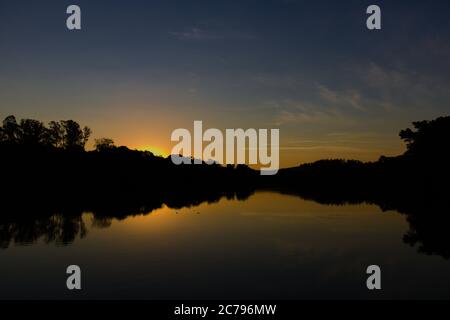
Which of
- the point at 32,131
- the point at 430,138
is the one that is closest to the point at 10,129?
the point at 32,131

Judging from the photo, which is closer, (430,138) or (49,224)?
(49,224)

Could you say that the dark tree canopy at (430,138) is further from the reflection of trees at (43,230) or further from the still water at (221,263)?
the reflection of trees at (43,230)

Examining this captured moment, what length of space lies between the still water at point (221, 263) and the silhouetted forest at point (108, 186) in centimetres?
339

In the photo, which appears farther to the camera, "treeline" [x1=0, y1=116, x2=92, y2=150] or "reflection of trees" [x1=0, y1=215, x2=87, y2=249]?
"treeline" [x1=0, y1=116, x2=92, y2=150]

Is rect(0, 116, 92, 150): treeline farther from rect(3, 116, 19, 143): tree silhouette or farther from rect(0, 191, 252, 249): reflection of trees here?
rect(0, 191, 252, 249): reflection of trees

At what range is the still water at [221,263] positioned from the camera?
21.9 meters

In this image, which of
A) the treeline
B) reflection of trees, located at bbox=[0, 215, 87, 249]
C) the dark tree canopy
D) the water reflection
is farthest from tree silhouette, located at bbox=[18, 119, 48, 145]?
the dark tree canopy

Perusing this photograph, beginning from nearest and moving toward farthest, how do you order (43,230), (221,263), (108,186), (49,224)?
(221,263)
(43,230)
(49,224)
(108,186)

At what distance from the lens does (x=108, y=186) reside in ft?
411

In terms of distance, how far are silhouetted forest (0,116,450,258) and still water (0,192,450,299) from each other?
11.1ft

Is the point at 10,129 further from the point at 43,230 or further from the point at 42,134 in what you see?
the point at 43,230

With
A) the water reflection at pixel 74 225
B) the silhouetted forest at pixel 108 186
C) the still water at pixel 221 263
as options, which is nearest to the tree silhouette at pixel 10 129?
the silhouetted forest at pixel 108 186

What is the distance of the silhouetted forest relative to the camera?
4657cm

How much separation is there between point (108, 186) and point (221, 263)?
338ft
